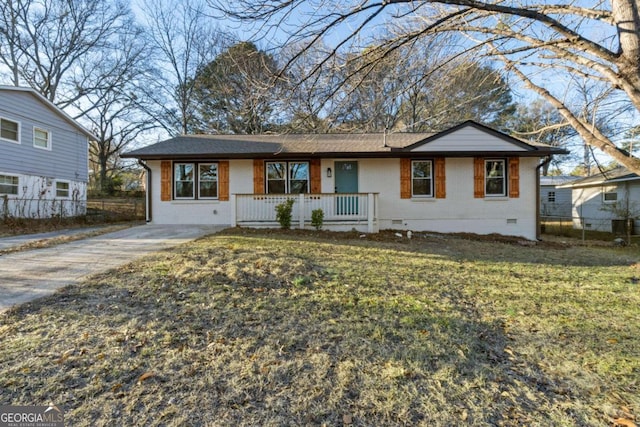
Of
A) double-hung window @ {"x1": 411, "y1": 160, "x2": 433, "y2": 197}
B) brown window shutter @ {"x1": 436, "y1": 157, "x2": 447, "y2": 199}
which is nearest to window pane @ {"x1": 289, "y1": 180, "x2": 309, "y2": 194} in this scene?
double-hung window @ {"x1": 411, "y1": 160, "x2": 433, "y2": 197}

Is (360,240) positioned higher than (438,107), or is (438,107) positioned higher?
(438,107)

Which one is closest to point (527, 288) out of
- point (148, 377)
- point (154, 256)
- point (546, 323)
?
point (546, 323)

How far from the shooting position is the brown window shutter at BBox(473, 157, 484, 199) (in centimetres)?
1054

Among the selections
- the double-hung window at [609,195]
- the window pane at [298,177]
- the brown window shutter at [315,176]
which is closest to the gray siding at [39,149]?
the window pane at [298,177]

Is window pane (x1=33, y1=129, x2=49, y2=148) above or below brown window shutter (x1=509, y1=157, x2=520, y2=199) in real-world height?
above

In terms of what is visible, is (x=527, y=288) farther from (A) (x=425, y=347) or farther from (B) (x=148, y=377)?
(B) (x=148, y=377)

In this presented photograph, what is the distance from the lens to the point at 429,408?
6.35 feet

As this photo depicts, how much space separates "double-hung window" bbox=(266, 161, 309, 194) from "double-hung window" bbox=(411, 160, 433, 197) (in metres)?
3.80

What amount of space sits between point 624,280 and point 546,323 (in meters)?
3.31

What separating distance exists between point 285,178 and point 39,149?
11.3m

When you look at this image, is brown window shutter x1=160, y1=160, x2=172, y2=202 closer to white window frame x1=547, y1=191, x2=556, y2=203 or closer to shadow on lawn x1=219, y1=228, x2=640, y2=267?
shadow on lawn x1=219, y1=228, x2=640, y2=267

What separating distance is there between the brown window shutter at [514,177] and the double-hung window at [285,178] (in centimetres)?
703

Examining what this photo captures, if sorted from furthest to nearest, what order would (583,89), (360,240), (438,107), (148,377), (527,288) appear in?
(438,107) → (360,240) → (583,89) → (527,288) → (148,377)
